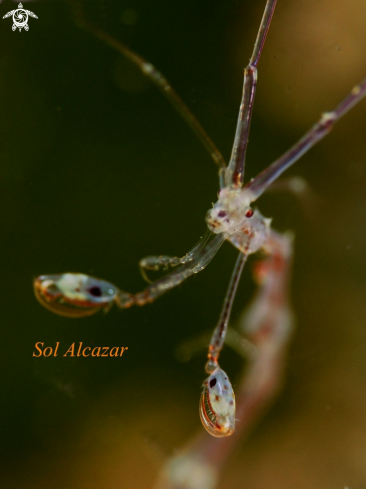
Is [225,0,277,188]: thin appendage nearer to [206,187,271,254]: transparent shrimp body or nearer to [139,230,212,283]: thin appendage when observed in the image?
[206,187,271,254]: transparent shrimp body

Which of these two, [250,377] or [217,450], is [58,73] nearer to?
[250,377]

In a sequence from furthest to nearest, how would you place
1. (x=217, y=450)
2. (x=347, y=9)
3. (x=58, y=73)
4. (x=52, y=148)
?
(x=217, y=450), (x=347, y=9), (x=52, y=148), (x=58, y=73)

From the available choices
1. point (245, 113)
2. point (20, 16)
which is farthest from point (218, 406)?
point (20, 16)

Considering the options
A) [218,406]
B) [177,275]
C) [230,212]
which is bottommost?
[218,406]

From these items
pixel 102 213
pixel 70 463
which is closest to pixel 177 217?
pixel 102 213

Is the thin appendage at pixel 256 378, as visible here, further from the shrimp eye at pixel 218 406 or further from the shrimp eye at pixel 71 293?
the shrimp eye at pixel 71 293

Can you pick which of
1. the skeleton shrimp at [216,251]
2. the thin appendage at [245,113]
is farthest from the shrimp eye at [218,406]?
the thin appendage at [245,113]

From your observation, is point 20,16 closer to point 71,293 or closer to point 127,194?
point 127,194
